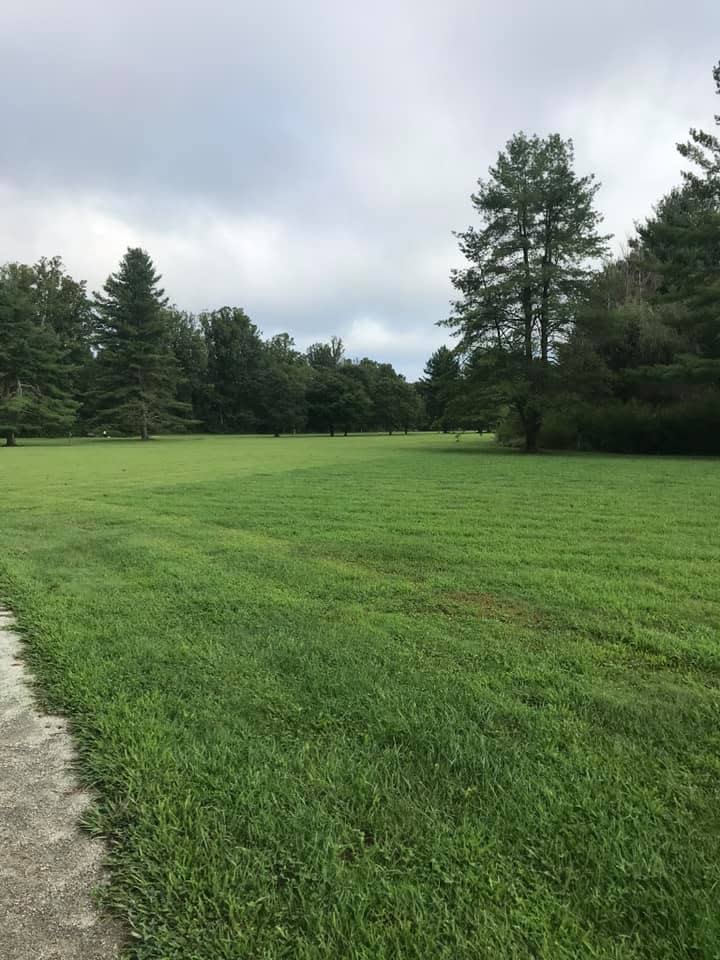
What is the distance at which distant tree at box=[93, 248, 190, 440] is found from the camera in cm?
4838

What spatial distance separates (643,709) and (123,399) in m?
52.1

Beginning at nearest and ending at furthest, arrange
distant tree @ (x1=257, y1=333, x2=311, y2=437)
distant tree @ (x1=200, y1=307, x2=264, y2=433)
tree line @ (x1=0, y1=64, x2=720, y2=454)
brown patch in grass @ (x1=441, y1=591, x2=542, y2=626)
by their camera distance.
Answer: brown patch in grass @ (x1=441, y1=591, x2=542, y2=626) < tree line @ (x1=0, y1=64, x2=720, y2=454) < distant tree @ (x1=257, y1=333, x2=311, y2=437) < distant tree @ (x1=200, y1=307, x2=264, y2=433)

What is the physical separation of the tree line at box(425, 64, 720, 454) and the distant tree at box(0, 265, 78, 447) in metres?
32.9

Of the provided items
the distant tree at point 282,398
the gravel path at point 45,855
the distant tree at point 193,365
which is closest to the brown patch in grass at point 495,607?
the gravel path at point 45,855

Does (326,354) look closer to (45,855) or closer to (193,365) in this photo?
(193,365)

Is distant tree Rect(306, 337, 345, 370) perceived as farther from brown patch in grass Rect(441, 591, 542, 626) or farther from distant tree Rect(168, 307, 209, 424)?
brown patch in grass Rect(441, 591, 542, 626)

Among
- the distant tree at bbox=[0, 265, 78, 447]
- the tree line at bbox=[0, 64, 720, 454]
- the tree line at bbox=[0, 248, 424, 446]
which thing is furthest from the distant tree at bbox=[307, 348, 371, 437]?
the tree line at bbox=[0, 64, 720, 454]

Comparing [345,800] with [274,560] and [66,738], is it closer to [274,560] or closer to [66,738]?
[66,738]

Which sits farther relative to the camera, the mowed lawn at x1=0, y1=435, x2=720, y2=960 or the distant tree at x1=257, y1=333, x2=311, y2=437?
the distant tree at x1=257, y1=333, x2=311, y2=437

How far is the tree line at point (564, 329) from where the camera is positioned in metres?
23.2

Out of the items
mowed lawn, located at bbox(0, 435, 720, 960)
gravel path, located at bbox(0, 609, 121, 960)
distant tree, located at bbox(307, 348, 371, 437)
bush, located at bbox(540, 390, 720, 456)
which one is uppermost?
distant tree, located at bbox(307, 348, 371, 437)

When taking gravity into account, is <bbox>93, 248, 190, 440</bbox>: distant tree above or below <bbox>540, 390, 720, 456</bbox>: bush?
above

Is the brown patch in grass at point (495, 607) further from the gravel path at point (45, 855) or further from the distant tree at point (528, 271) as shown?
A: the distant tree at point (528, 271)

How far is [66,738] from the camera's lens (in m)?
2.49
